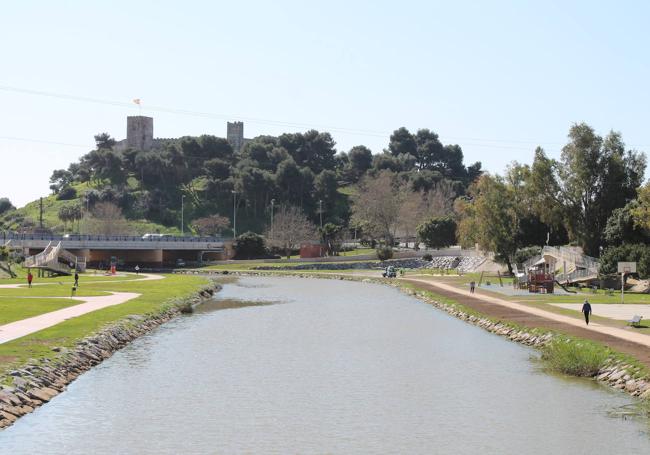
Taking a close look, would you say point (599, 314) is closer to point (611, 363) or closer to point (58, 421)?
point (611, 363)

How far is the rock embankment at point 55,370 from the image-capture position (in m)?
29.4

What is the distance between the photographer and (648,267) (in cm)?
7794

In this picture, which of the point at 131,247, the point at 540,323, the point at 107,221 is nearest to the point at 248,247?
the point at 131,247

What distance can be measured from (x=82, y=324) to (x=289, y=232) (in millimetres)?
122420

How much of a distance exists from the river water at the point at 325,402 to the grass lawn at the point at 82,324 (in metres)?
2.32

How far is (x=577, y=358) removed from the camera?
124 ft

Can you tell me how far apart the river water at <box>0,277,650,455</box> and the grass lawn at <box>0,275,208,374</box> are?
2.32m

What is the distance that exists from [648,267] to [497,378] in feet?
150

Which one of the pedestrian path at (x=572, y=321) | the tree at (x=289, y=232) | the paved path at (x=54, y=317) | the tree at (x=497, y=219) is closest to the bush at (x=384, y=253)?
the tree at (x=289, y=232)

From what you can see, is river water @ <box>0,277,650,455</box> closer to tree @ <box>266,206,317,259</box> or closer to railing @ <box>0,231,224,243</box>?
railing @ <box>0,231,224,243</box>

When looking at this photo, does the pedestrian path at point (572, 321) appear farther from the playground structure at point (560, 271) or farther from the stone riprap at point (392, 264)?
the stone riprap at point (392, 264)

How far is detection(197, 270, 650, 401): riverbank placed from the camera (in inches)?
1332

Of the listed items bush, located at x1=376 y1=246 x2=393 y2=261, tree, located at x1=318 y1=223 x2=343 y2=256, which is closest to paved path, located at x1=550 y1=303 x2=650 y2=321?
bush, located at x1=376 y1=246 x2=393 y2=261

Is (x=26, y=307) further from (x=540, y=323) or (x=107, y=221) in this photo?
(x=107, y=221)
